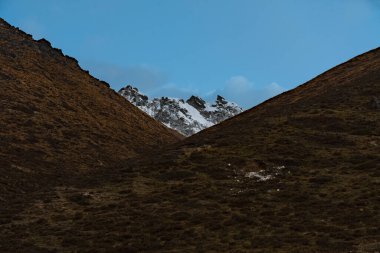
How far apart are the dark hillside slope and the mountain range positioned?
0.27 metres

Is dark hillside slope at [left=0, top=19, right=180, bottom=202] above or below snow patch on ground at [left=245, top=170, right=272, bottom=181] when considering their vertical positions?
above

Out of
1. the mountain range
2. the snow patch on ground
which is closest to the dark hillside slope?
the mountain range

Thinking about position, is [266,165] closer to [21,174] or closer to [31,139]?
[21,174]

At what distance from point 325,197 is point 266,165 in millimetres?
10595

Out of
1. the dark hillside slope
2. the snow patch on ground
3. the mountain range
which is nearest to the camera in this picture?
the mountain range

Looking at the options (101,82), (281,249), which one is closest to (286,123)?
(281,249)

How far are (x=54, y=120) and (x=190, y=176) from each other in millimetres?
28568

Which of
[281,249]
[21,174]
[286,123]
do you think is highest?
[286,123]

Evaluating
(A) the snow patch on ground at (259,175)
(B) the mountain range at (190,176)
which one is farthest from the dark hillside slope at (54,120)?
(A) the snow patch on ground at (259,175)

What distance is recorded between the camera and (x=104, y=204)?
129ft

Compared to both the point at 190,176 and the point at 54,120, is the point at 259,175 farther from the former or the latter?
the point at 54,120

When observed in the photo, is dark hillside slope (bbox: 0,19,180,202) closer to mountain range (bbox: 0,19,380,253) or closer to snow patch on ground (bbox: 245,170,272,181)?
mountain range (bbox: 0,19,380,253)

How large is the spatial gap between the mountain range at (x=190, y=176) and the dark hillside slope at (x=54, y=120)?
0.87 ft

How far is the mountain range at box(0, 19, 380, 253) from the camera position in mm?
29859
